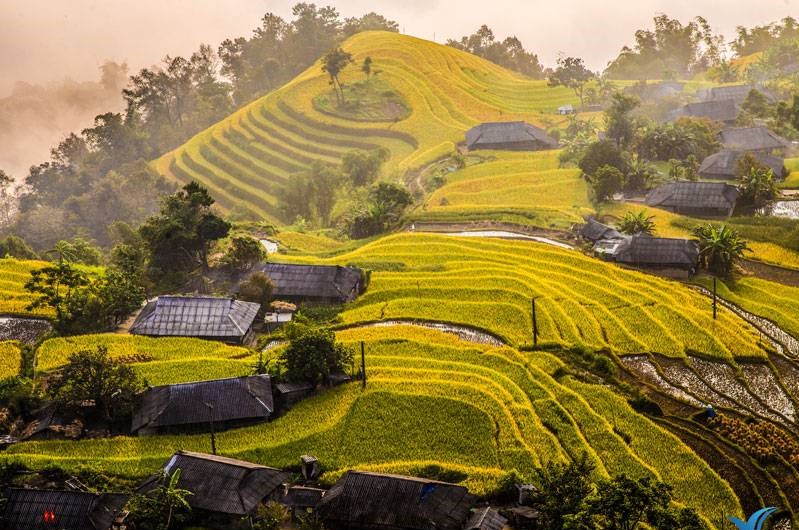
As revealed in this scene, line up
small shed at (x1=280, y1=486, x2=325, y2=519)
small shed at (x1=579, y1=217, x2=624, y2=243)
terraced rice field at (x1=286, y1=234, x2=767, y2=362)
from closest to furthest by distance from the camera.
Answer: small shed at (x1=280, y1=486, x2=325, y2=519) → terraced rice field at (x1=286, y1=234, x2=767, y2=362) → small shed at (x1=579, y1=217, x2=624, y2=243)

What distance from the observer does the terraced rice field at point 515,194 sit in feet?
204

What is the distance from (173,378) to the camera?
36.7 m

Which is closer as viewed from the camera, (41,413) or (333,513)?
(333,513)

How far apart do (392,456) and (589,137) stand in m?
60.8

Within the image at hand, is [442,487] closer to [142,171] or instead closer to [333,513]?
[333,513]

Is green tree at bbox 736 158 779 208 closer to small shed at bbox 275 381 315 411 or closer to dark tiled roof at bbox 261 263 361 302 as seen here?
dark tiled roof at bbox 261 263 361 302

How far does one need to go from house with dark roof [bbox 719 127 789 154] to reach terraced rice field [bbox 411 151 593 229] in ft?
52.2

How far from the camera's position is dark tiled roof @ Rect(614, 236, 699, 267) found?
4812 centimetres

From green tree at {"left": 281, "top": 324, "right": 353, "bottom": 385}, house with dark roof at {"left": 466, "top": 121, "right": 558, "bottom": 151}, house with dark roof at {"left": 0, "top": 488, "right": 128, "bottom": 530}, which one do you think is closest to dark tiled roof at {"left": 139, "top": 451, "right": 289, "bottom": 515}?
house with dark roof at {"left": 0, "top": 488, "right": 128, "bottom": 530}

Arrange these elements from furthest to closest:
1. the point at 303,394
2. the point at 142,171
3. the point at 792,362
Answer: the point at 142,171
the point at 792,362
the point at 303,394

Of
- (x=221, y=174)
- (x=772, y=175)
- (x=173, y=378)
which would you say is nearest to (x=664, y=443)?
(x=173, y=378)

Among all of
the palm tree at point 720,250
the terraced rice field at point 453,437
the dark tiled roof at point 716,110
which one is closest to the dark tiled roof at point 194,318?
the terraced rice field at point 453,437

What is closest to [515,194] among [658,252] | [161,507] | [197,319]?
[658,252]

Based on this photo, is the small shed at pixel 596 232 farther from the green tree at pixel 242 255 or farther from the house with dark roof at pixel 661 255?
the green tree at pixel 242 255
